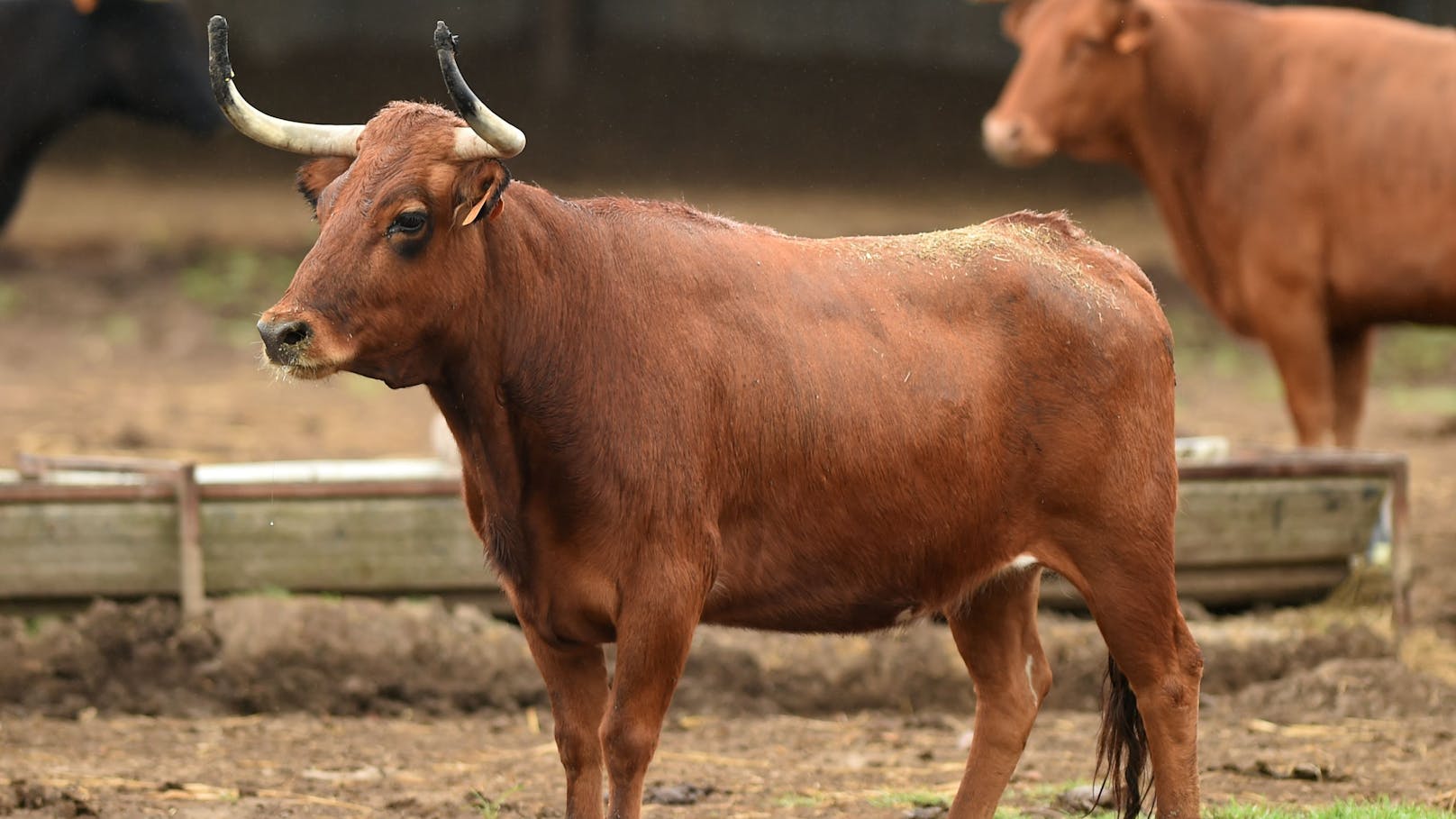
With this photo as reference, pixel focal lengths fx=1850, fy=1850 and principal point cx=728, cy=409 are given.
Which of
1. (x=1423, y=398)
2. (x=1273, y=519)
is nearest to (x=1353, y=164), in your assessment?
(x=1273, y=519)

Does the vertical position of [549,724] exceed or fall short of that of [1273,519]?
it falls short

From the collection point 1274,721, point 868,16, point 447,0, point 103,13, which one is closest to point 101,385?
point 103,13

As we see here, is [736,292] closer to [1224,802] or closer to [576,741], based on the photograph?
[576,741]

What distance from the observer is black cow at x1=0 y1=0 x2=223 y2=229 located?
36.6ft

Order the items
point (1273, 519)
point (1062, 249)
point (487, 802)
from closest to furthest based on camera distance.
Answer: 1. point (1062, 249)
2. point (487, 802)
3. point (1273, 519)

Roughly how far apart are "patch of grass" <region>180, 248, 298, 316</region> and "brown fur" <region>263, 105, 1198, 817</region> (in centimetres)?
1044

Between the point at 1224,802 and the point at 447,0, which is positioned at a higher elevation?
the point at 447,0

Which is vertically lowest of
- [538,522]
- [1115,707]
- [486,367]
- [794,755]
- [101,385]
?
[101,385]

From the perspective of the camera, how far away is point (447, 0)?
54.5 ft

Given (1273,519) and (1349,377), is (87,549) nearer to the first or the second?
(1273,519)

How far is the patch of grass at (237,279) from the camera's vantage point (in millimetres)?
14828

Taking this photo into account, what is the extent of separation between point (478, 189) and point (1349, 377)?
676 centimetres

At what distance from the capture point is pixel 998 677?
514 centimetres

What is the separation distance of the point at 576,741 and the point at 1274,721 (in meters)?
3.10
